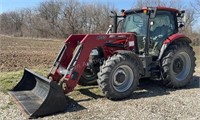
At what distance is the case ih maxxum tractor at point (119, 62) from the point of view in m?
5.16

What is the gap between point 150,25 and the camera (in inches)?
248

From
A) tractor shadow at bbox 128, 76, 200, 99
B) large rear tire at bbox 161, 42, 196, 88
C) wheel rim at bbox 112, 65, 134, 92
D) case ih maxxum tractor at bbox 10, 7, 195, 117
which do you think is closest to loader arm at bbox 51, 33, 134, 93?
case ih maxxum tractor at bbox 10, 7, 195, 117

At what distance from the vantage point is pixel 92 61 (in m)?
5.99

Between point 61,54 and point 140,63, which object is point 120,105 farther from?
point 61,54

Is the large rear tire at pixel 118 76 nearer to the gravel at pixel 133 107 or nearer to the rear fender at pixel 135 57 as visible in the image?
the rear fender at pixel 135 57

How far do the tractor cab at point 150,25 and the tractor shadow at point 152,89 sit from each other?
87 centimetres

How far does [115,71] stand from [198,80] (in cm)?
343

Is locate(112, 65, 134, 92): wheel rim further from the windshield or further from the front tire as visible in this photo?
the windshield

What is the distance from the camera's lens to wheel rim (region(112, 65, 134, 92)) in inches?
221

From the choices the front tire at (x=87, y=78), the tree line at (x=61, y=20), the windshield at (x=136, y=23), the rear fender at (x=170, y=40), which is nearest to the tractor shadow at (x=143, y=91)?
the front tire at (x=87, y=78)

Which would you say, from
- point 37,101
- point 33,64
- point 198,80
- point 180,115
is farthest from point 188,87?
point 33,64

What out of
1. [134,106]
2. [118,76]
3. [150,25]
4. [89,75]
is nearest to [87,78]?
[89,75]

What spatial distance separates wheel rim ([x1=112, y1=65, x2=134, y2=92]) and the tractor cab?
2.87ft

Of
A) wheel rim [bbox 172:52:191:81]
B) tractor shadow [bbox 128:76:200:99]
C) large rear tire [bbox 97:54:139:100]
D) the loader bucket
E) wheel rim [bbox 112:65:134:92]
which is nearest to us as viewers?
the loader bucket
